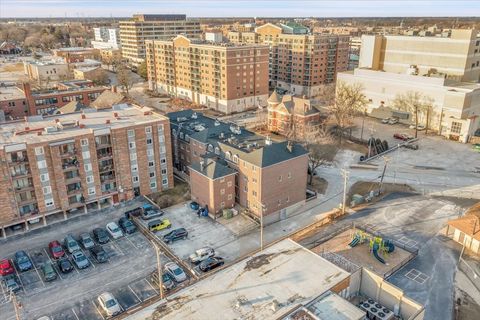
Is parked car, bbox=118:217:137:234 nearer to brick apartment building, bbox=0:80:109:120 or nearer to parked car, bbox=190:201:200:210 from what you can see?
parked car, bbox=190:201:200:210

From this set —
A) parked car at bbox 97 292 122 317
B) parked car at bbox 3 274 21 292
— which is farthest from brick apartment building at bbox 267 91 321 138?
parked car at bbox 3 274 21 292

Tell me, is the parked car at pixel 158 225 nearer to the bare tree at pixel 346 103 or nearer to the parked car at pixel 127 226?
the parked car at pixel 127 226

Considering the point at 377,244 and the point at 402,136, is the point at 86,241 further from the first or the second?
the point at 402,136

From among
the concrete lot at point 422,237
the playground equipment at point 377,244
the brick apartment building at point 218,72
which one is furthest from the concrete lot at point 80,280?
the brick apartment building at point 218,72

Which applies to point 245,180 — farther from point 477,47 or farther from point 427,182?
point 477,47

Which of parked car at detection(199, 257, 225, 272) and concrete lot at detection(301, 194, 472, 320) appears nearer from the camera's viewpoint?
concrete lot at detection(301, 194, 472, 320)

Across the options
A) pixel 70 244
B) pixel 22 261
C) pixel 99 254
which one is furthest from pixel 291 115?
pixel 22 261
